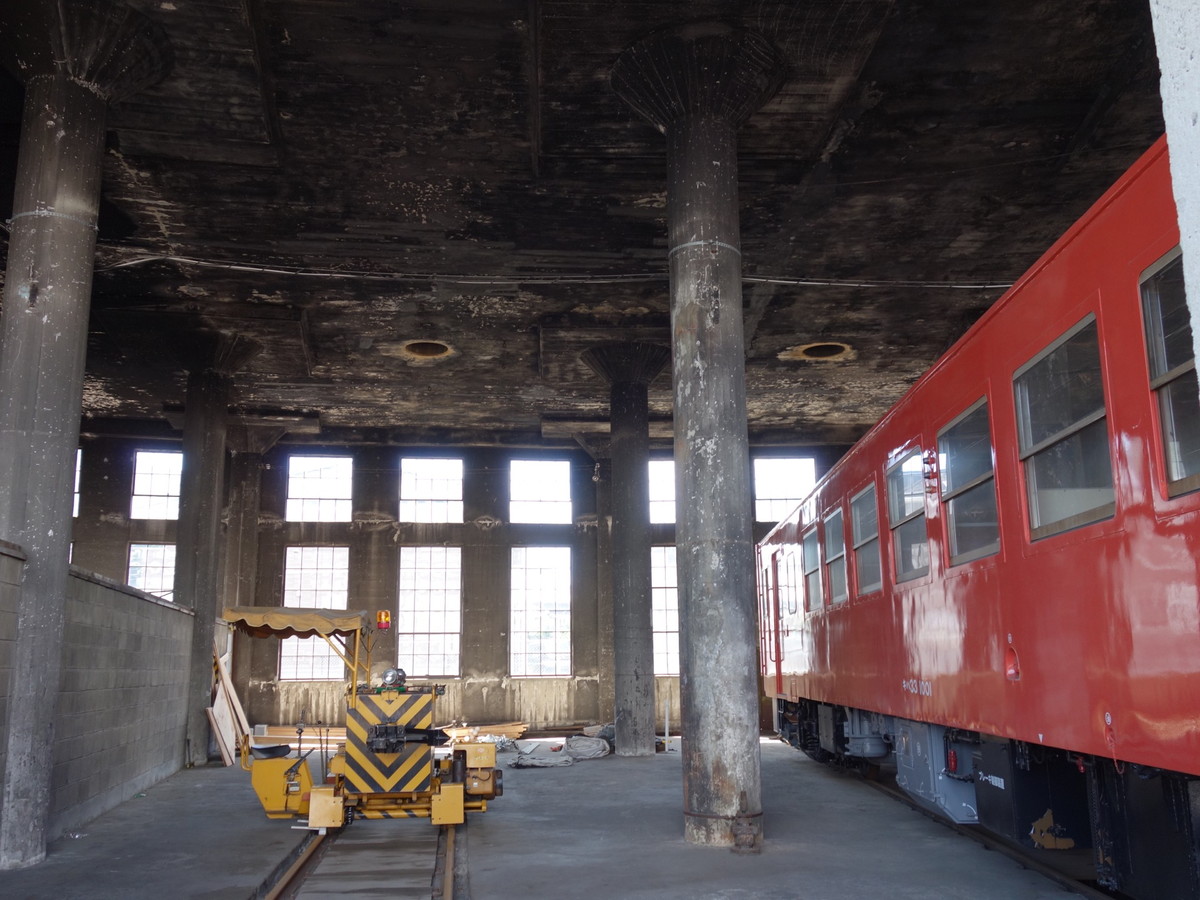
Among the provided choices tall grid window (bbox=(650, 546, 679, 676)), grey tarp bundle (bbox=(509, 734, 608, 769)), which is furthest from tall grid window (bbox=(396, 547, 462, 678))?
grey tarp bundle (bbox=(509, 734, 608, 769))

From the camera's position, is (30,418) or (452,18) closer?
(30,418)

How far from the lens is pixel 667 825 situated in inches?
378

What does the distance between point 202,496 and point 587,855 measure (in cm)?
Answer: 1190

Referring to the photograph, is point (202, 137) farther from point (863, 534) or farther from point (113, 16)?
point (863, 534)

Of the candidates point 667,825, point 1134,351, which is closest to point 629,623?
point 667,825

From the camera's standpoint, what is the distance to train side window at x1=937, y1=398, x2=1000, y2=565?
241 inches

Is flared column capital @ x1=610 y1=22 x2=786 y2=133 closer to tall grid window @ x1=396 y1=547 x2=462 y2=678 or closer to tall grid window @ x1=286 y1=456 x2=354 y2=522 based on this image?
tall grid window @ x1=396 y1=547 x2=462 y2=678

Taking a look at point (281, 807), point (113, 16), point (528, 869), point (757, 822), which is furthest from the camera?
point (281, 807)

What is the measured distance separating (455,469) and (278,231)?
13.0 meters

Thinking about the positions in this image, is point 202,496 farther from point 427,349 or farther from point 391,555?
point 391,555

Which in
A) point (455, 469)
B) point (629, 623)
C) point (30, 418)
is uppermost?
point (455, 469)

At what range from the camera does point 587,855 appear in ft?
26.9

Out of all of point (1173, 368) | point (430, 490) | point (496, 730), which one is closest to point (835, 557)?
point (1173, 368)

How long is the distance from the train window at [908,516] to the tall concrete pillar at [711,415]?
1.24 metres
